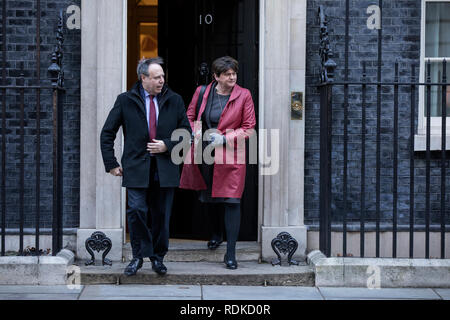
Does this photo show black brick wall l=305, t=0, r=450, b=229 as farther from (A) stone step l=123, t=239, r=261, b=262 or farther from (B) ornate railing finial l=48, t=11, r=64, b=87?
(B) ornate railing finial l=48, t=11, r=64, b=87

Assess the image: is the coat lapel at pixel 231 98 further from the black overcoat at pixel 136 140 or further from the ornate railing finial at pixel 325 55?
the ornate railing finial at pixel 325 55

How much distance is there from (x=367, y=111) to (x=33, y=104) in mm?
3386

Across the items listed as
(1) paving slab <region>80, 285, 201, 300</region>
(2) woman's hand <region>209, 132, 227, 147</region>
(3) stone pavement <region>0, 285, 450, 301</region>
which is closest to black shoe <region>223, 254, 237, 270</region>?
(3) stone pavement <region>0, 285, 450, 301</region>

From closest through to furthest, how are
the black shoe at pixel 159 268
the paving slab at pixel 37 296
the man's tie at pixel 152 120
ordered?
1. the paving slab at pixel 37 296
2. the man's tie at pixel 152 120
3. the black shoe at pixel 159 268

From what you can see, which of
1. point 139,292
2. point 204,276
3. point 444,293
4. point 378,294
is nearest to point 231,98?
point 204,276

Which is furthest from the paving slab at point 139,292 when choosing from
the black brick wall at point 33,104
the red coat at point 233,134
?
the black brick wall at point 33,104

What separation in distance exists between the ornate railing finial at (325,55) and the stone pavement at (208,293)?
1.93 meters

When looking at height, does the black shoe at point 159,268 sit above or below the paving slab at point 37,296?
above

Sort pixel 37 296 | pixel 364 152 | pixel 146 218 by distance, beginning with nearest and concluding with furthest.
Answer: pixel 37 296
pixel 146 218
pixel 364 152

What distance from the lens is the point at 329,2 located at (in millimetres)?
7574

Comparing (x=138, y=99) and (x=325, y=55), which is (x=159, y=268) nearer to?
(x=138, y=99)

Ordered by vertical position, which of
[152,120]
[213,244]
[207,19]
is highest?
[207,19]

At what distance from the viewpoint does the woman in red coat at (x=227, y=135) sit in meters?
6.79

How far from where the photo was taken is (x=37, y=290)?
249 inches
